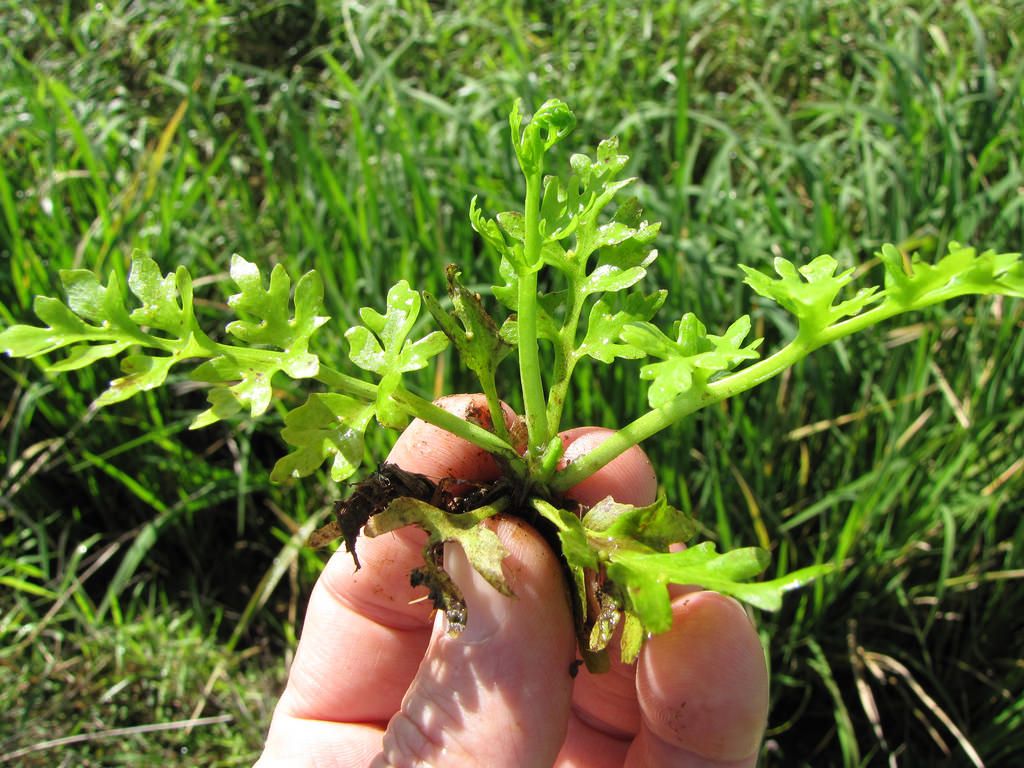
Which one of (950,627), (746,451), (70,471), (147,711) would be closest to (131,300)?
(70,471)

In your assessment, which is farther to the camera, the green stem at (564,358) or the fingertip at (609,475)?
the fingertip at (609,475)

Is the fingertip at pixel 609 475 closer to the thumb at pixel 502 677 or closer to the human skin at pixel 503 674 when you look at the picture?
the human skin at pixel 503 674

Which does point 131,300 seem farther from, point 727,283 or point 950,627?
point 950,627

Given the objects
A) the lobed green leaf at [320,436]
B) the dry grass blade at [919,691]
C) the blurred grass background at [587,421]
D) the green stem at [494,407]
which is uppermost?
the lobed green leaf at [320,436]

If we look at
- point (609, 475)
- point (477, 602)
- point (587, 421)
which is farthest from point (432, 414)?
point (587, 421)

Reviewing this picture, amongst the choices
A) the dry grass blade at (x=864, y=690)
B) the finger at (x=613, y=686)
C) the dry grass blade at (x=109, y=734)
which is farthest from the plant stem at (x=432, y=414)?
the dry grass blade at (x=109, y=734)
